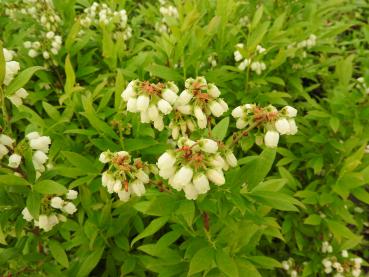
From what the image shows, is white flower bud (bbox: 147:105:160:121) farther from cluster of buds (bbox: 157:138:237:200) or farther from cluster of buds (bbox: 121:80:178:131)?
cluster of buds (bbox: 157:138:237:200)

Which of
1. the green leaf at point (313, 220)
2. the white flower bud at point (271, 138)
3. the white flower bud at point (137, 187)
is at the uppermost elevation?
the white flower bud at point (271, 138)

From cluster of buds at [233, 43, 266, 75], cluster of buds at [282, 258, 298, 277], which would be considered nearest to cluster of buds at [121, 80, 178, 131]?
cluster of buds at [233, 43, 266, 75]

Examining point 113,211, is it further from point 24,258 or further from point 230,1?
point 230,1

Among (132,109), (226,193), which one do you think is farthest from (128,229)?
(132,109)

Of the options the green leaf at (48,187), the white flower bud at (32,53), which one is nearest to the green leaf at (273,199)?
the green leaf at (48,187)

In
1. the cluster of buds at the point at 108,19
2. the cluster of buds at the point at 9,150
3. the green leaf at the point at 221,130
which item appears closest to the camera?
the cluster of buds at the point at 9,150

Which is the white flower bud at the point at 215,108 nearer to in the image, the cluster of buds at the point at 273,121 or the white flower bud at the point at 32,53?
the cluster of buds at the point at 273,121
